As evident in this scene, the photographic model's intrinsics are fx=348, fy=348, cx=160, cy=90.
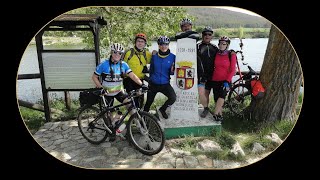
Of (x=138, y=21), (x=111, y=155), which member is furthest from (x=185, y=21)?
(x=111, y=155)

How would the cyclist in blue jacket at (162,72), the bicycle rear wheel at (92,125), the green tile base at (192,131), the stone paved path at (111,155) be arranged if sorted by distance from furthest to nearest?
the bicycle rear wheel at (92,125)
the green tile base at (192,131)
the stone paved path at (111,155)
the cyclist in blue jacket at (162,72)

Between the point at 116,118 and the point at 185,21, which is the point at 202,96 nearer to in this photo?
the point at 185,21

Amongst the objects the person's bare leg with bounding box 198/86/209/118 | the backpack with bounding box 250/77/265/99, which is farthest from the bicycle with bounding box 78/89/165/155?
the backpack with bounding box 250/77/265/99

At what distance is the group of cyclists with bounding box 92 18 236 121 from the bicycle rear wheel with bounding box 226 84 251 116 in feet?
0.41

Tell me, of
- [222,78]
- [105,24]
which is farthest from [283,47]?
[105,24]

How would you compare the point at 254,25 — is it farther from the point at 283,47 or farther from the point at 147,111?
the point at 147,111

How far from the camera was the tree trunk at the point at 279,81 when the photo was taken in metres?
4.48

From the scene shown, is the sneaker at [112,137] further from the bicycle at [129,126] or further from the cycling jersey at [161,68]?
the cycling jersey at [161,68]

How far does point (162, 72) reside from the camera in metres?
4.55

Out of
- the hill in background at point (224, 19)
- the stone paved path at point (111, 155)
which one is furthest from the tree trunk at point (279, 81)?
the stone paved path at point (111, 155)

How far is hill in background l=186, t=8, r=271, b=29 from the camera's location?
436 cm

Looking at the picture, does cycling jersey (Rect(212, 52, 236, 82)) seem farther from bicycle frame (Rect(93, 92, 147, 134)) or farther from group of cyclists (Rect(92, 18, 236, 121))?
bicycle frame (Rect(93, 92, 147, 134))

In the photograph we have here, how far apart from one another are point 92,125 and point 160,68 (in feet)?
4.18

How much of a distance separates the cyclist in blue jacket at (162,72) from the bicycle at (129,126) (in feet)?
0.81
